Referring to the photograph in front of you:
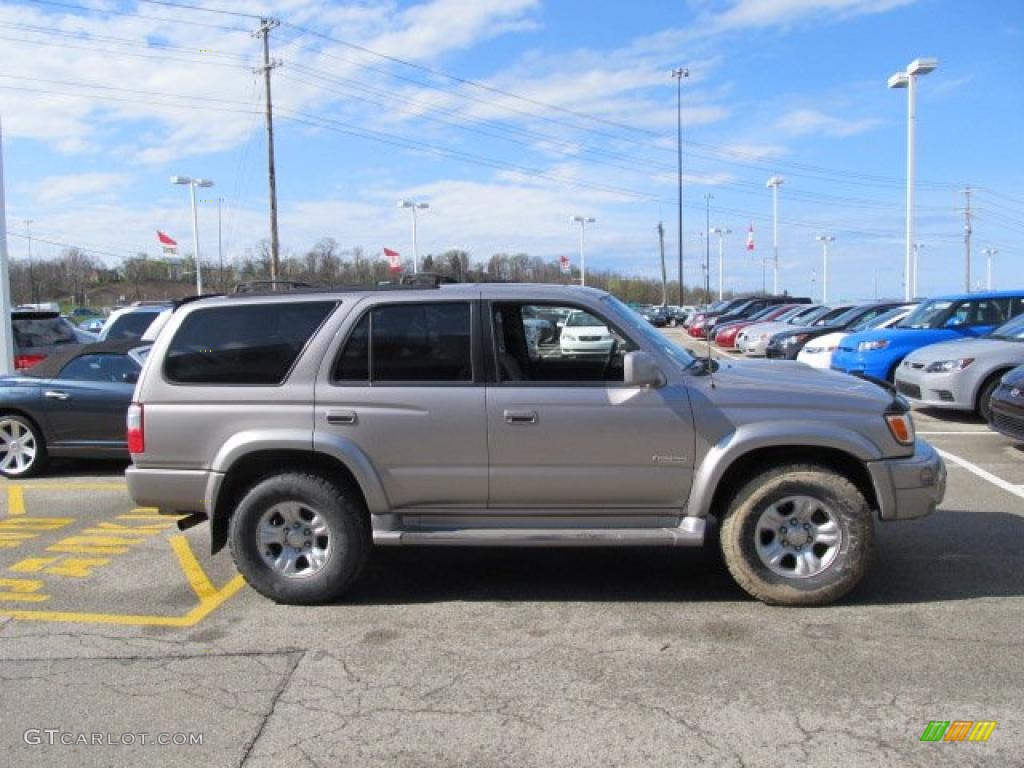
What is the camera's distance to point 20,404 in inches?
349

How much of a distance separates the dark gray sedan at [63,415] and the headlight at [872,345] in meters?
11.1

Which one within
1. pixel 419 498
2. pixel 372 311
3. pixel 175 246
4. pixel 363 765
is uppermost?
pixel 175 246

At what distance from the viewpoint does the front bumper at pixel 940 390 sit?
35.7 feet

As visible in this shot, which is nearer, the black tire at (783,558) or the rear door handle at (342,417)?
the black tire at (783,558)

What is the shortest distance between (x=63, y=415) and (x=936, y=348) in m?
11.0

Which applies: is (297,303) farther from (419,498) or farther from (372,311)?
(419,498)

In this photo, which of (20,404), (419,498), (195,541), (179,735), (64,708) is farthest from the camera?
(20,404)

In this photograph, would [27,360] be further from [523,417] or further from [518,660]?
[518,660]

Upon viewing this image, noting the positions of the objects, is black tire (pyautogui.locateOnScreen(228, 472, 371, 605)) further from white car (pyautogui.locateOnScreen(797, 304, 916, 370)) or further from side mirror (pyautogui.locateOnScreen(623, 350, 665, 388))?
white car (pyautogui.locateOnScreen(797, 304, 916, 370))

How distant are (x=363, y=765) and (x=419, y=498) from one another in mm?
1788

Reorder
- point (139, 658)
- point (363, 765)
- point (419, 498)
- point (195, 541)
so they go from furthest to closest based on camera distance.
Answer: point (195, 541)
point (419, 498)
point (139, 658)
point (363, 765)

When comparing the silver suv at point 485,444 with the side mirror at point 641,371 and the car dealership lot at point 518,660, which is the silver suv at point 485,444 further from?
the car dealership lot at point 518,660

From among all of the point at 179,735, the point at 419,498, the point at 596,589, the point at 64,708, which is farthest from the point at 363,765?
the point at 596,589

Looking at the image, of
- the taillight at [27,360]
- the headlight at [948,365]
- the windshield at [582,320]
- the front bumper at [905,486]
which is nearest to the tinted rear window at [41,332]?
the taillight at [27,360]
